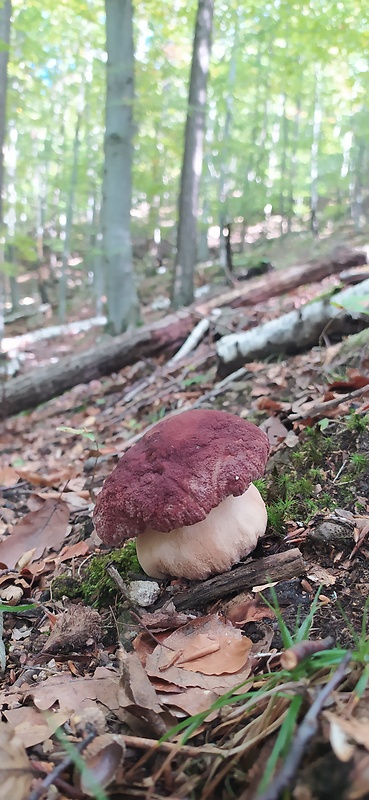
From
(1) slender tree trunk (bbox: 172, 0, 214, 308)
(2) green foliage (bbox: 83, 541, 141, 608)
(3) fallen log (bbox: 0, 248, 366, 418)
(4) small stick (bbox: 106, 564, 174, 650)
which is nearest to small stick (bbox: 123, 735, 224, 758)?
(4) small stick (bbox: 106, 564, 174, 650)

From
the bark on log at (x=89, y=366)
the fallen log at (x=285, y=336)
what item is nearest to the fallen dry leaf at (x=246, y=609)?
the fallen log at (x=285, y=336)

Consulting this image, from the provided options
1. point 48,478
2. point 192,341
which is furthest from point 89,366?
point 48,478

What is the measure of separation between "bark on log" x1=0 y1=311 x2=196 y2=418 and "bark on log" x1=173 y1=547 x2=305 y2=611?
209 inches

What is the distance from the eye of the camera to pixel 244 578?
195 centimetres

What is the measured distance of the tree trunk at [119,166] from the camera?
30.1 ft

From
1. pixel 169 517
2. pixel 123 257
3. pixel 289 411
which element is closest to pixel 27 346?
pixel 123 257

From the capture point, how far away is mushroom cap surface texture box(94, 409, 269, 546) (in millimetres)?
1849

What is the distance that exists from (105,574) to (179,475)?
78 centimetres

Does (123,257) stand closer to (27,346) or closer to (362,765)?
(362,765)

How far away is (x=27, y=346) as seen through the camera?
65.1 ft

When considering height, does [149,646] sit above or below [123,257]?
below

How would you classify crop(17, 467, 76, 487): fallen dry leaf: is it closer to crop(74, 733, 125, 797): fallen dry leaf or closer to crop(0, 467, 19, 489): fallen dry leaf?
crop(0, 467, 19, 489): fallen dry leaf

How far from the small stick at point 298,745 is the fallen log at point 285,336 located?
370cm

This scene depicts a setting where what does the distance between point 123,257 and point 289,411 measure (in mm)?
7269
